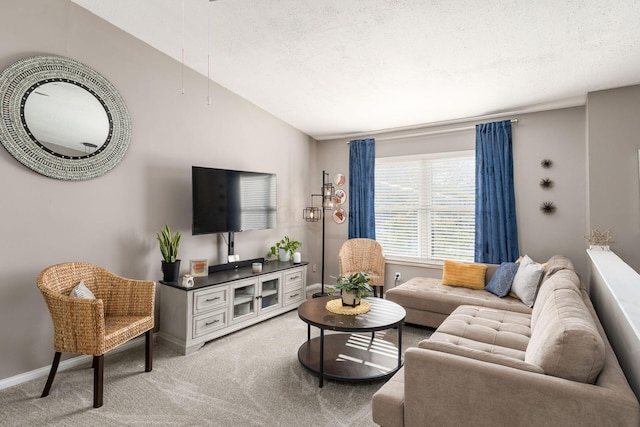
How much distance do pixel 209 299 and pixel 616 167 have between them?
4.26 meters

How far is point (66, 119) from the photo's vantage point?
9.16 ft

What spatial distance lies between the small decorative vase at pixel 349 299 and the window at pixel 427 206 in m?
2.25

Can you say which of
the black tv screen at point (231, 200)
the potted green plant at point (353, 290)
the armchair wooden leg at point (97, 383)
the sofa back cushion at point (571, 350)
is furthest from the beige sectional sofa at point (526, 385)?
the black tv screen at point (231, 200)

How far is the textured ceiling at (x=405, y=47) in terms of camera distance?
8.01ft

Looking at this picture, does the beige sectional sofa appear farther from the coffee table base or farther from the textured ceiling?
the textured ceiling

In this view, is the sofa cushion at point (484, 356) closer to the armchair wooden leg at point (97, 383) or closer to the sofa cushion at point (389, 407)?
the sofa cushion at point (389, 407)

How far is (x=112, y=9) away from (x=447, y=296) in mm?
4170

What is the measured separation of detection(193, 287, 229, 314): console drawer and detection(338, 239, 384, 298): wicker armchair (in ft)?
5.97

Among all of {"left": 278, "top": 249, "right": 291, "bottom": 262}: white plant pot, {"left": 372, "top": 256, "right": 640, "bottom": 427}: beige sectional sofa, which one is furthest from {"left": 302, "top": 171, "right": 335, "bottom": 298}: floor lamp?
{"left": 372, "top": 256, "right": 640, "bottom": 427}: beige sectional sofa

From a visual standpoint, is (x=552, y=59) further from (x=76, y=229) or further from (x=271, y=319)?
(x=76, y=229)

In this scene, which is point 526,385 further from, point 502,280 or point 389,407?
point 502,280

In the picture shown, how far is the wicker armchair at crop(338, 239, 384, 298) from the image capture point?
474 centimetres

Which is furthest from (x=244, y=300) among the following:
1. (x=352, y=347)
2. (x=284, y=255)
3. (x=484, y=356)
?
(x=484, y=356)

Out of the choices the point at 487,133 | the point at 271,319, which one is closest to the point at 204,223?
the point at 271,319
